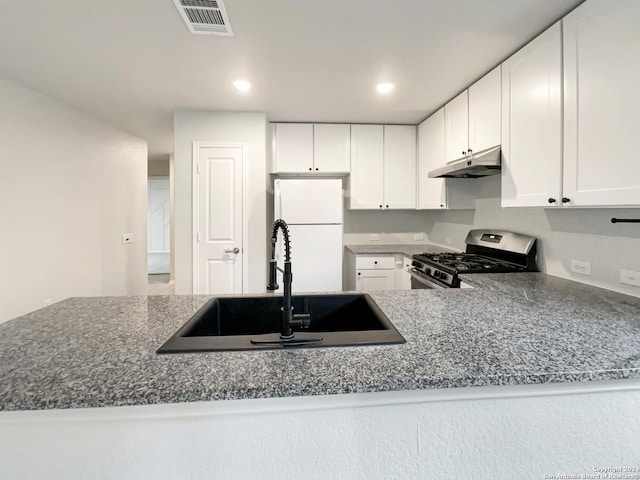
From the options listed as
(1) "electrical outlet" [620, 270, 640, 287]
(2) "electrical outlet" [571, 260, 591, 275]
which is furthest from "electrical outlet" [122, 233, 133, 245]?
(1) "electrical outlet" [620, 270, 640, 287]

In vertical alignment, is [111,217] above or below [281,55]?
below

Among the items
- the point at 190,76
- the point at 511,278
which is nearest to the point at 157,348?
the point at 511,278

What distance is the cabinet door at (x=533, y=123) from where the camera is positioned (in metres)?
1.57

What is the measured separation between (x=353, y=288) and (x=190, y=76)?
8.58 ft

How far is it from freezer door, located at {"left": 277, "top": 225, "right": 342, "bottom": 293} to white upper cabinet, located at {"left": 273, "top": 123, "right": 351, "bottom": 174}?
0.76 m

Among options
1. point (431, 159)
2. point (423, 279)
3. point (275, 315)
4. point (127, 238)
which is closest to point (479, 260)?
point (423, 279)

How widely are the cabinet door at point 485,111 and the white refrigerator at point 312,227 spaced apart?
1342mm

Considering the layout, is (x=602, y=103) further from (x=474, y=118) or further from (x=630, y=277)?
(x=474, y=118)

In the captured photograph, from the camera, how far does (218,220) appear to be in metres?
3.09

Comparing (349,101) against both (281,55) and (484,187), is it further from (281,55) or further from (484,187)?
(484,187)

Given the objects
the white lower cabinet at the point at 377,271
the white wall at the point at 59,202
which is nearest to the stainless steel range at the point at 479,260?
the white lower cabinet at the point at 377,271

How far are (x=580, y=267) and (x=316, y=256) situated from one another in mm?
2113

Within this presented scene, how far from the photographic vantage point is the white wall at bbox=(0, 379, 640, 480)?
2.33 feet

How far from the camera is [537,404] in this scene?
0.79 meters
